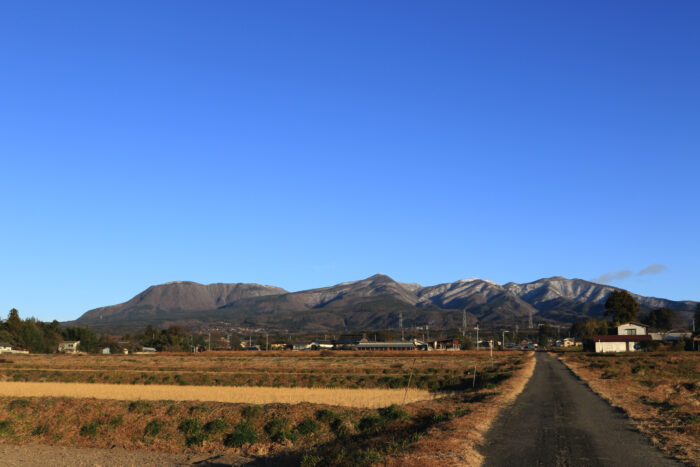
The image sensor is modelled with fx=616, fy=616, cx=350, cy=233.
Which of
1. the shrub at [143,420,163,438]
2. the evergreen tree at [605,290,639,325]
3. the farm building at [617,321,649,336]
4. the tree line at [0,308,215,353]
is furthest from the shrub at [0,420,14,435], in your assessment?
the evergreen tree at [605,290,639,325]

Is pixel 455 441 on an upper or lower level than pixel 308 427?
upper

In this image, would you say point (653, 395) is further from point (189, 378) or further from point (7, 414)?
point (189, 378)

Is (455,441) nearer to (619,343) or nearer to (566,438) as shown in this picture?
(566,438)

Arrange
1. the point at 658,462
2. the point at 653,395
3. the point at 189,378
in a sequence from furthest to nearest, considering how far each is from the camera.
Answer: the point at 189,378 < the point at 653,395 < the point at 658,462

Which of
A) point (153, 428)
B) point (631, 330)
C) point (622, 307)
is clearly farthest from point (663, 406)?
point (622, 307)

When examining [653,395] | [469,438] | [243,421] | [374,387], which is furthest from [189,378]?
[469,438]

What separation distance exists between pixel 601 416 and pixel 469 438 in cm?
1014

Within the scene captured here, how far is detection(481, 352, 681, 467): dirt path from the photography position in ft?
58.1

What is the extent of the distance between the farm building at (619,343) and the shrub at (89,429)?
12661cm

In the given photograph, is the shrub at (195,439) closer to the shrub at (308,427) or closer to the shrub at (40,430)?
the shrub at (308,427)

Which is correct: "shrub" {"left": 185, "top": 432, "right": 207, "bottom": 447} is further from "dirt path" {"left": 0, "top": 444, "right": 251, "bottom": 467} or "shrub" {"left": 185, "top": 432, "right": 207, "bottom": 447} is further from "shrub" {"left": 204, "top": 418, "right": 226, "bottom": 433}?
"dirt path" {"left": 0, "top": 444, "right": 251, "bottom": 467}

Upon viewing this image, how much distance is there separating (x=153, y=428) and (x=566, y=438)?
18.6 meters

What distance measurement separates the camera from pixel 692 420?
81.4 feet

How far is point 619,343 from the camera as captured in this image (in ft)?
456
